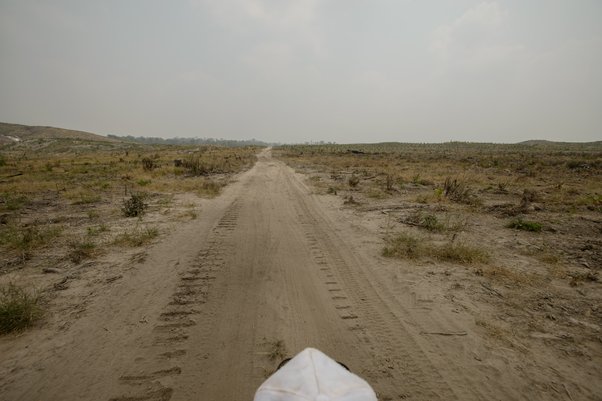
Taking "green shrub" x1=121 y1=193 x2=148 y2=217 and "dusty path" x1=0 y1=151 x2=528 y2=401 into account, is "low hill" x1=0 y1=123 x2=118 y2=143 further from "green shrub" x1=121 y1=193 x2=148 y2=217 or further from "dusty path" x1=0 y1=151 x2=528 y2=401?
"dusty path" x1=0 y1=151 x2=528 y2=401

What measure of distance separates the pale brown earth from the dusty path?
15 mm

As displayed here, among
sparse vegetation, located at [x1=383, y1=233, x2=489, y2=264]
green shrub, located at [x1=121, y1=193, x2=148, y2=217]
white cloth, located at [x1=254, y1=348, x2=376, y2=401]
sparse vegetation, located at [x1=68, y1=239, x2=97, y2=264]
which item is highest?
white cloth, located at [x1=254, y1=348, x2=376, y2=401]

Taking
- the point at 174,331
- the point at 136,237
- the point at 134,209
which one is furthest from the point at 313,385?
the point at 134,209

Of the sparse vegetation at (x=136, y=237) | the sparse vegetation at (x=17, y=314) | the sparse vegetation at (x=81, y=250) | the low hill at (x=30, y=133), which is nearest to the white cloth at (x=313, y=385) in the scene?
the sparse vegetation at (x=17, y=314)

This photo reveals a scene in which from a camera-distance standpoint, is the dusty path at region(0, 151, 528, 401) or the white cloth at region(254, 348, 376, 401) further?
the dusty path at region(0, 151, 528, 401)

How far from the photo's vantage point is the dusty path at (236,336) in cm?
291

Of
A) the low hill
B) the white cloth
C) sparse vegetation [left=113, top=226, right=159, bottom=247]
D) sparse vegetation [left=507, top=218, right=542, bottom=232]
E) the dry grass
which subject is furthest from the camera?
the low hill

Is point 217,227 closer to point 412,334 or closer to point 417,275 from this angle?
point 417,275

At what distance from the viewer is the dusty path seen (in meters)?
2.91

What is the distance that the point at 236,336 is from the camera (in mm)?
3609

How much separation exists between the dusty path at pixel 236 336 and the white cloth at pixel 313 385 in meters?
1.61

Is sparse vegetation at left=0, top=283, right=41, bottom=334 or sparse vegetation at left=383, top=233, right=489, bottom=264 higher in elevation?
sparse vegetation at left=383, top=233, right=489, bottom=264

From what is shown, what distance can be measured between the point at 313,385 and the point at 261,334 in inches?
94.5

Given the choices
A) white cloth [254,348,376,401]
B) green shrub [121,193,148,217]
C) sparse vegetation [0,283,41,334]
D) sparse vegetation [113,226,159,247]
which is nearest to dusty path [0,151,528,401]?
sparse vegetation [0,283,41,334]
